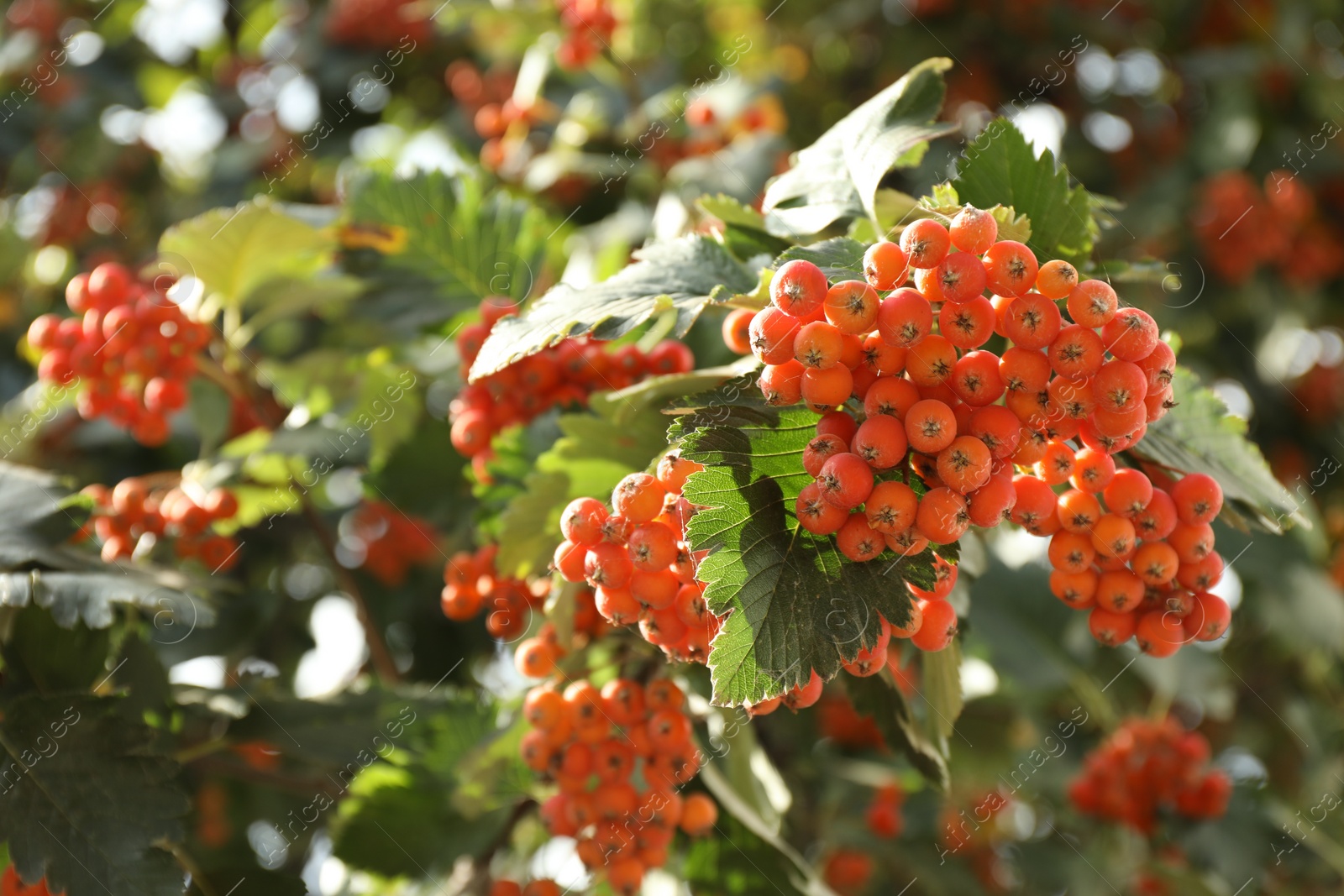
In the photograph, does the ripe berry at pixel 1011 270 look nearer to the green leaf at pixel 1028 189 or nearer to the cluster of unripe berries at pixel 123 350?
the green leaf at pixel 1028 189

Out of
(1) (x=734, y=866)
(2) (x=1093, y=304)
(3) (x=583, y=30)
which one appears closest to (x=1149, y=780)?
(1) (x=734, y=866)

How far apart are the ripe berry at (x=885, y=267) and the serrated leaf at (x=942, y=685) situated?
0.65 m

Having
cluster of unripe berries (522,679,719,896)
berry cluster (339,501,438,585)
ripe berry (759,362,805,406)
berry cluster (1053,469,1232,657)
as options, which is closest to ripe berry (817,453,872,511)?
ripe berry (759,362,805,406)

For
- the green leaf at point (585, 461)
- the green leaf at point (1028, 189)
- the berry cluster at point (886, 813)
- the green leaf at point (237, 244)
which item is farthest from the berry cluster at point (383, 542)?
the green leaf at point (1028, 189)

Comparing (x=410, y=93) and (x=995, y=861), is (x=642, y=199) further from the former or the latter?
(x=995, y=861)

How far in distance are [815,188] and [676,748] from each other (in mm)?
1018

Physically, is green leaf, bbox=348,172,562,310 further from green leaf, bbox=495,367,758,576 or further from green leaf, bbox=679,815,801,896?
green leaf, bbox=679,815,801,896

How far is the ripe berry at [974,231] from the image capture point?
138cm

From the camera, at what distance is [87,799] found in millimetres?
1969

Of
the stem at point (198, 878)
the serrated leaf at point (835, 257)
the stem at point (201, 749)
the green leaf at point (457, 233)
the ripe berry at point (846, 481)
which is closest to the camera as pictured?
the ripe berry at point (846, 481)

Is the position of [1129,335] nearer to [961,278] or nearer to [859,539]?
[961,278]

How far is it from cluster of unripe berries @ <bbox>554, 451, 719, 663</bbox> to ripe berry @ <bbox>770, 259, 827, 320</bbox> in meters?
0.28

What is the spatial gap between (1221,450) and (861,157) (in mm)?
808

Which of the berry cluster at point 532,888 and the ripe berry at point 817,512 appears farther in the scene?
the berry cluster at point 532,888
